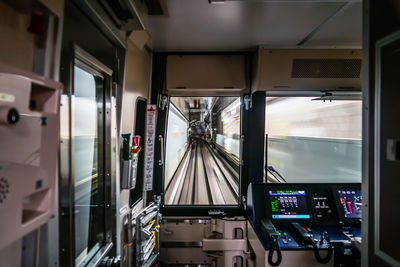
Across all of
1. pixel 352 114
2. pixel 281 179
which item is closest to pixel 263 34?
pixel 352 114

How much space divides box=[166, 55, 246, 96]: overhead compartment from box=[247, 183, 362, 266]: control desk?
1.41m

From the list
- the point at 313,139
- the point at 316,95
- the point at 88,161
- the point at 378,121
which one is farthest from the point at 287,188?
the point at 88,161

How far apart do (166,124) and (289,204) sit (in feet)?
6.44

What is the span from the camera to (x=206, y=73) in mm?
2711

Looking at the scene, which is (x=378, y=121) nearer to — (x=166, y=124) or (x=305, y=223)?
(x=305, y=223)

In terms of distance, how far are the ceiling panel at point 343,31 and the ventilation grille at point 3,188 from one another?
265cm

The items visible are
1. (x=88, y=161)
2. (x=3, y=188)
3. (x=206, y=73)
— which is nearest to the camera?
(x=3, y=188)

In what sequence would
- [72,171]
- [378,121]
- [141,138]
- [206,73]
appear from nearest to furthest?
[378,121] < [72,171] < [141,138] < [206,73]

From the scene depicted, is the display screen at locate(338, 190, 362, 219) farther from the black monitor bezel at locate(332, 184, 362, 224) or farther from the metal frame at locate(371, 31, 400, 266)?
the metal frame at locate(371, 31, 400, 266)

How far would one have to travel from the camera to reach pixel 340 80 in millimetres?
2516

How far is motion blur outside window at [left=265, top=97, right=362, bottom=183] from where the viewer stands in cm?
275

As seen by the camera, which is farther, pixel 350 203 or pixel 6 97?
pixel 350 203

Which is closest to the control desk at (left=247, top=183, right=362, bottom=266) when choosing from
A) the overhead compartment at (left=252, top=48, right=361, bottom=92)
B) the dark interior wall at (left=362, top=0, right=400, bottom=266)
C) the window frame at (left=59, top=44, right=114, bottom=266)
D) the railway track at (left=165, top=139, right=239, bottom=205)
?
the dark interior wall at (left=362, top=0, right=400, bottom=266)

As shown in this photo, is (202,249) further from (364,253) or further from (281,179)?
(364,253)
